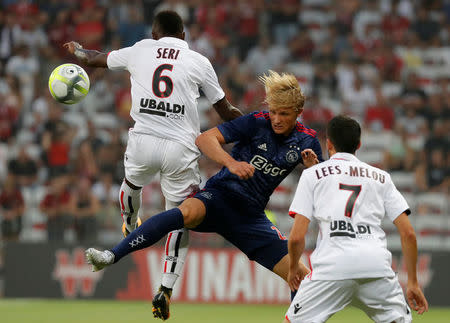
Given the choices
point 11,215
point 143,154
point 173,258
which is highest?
point 143,154

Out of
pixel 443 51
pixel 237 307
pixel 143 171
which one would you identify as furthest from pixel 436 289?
pixel 143 171

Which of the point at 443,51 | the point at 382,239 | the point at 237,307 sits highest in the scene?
the point at 443,51

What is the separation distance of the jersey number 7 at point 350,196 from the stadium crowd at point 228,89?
7.94m

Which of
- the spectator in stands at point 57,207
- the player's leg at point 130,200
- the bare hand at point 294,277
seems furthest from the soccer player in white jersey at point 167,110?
the spectator in stands at point 57,207

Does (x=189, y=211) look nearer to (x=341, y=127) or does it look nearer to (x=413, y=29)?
(x=341, y=127)

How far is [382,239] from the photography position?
5.97 metres

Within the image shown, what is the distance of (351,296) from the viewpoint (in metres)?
5.92

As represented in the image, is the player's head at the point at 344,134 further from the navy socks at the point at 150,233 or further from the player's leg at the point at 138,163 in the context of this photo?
the player's leg at the point at 138,163

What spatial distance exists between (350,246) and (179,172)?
7.52 feet

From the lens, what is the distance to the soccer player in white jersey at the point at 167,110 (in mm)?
7520

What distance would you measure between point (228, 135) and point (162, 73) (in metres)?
0.86

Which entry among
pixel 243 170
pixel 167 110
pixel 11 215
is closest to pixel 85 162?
pixel 11 215

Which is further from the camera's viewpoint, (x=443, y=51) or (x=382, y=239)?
(x=443, y=51)

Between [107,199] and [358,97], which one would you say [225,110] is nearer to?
[107,199]
